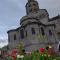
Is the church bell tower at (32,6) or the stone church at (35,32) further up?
the church bell tower at (32,6)

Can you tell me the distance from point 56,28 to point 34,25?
26.3ft

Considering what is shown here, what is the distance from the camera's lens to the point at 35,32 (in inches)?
1735

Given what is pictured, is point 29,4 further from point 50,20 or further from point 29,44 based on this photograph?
point 29,44

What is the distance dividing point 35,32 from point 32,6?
12.4m

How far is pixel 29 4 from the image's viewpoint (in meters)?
55.4

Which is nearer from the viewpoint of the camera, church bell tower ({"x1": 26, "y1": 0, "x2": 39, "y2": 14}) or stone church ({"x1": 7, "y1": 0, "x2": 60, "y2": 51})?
stone church ({"x1": 7, "y1": 0, "x2": 60, "y2": 51})

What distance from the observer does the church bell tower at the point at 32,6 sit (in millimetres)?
54281

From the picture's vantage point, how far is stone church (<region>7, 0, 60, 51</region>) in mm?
42906

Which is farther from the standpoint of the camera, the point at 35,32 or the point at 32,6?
the point at 32,6

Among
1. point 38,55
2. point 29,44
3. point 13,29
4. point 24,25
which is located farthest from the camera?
point 13,29

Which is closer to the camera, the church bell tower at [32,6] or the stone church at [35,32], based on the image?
the stone church at [35,32]

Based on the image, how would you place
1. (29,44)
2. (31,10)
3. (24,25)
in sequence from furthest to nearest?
(31,10), (24,25), (29,44)

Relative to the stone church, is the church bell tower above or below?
above

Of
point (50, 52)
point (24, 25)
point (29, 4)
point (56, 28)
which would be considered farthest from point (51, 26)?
point (50, 52)
